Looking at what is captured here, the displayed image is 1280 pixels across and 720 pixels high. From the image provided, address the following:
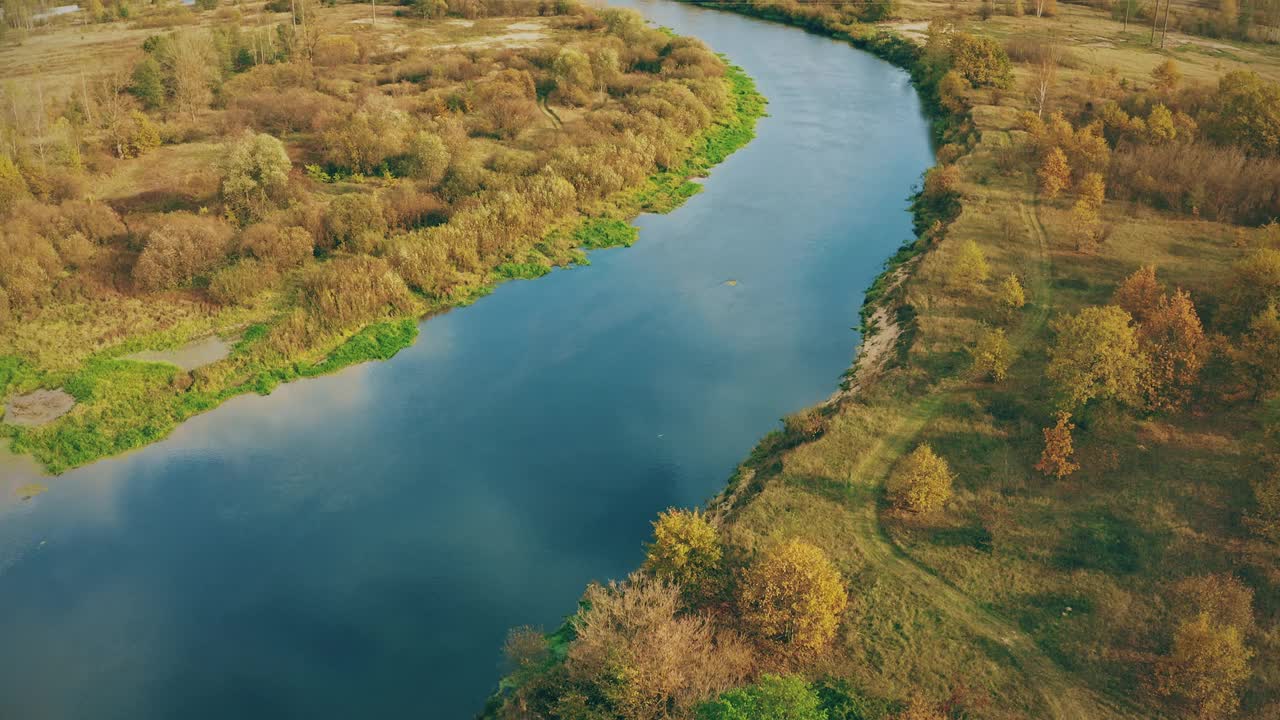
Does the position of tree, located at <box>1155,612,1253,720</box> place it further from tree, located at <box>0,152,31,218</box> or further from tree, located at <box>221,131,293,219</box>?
tree, located at <box>0,152,31,218</box>

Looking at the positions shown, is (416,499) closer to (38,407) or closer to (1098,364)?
(38,407)

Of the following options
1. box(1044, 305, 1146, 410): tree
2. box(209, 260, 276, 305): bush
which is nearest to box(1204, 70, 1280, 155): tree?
box(1044, 305, 1146, 410): tree

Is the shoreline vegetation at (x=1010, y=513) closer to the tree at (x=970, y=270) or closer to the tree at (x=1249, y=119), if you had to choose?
the tree at (x=970, y=270)

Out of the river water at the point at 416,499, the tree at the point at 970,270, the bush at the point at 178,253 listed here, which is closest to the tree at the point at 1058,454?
the river water at the point at 416,499

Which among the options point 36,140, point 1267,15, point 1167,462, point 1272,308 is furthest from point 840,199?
point 1267,15

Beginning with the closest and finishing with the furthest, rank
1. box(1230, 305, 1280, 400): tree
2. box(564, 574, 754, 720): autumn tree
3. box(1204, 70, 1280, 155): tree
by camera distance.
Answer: box(564, 574, 754, 720): autumn tree
box(1230, 305, 1280, 400): tree
box(1204, 70, 1280, 155): tree

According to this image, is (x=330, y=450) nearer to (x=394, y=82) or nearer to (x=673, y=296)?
(x=673, y=296)
